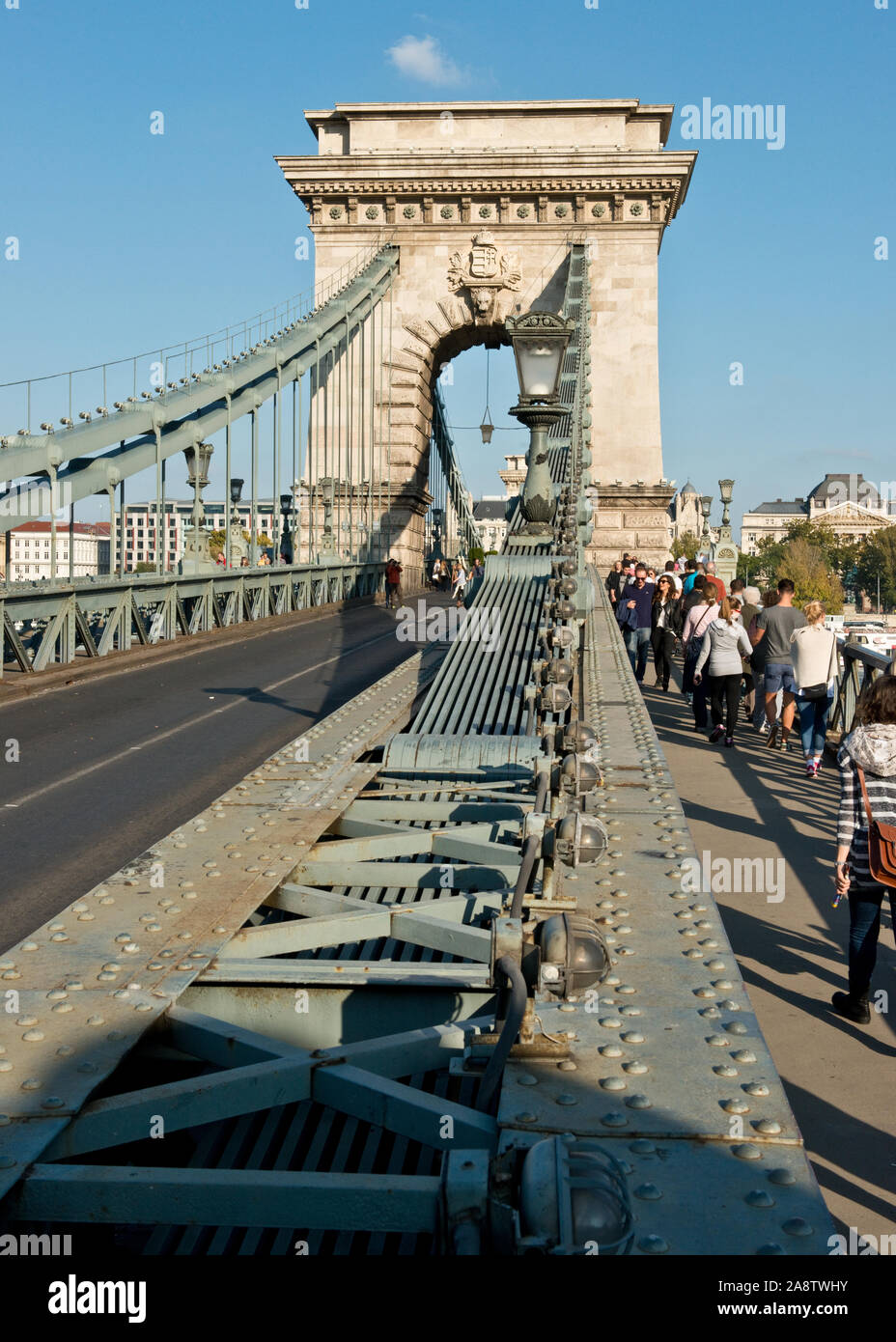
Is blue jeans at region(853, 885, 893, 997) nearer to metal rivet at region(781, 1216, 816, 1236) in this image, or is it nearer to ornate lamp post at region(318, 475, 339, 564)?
metal rivet at region(781, 1216, 816, 1236)

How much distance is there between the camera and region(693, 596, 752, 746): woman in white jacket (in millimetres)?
13000

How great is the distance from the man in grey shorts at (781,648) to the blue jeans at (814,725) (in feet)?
2.49

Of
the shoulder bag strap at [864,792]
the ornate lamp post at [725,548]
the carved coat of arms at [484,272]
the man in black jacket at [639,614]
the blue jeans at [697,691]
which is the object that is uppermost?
the carved coat of arms at [484,272]

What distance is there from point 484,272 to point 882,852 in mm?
32961

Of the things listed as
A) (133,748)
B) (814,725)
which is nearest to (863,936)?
(814,725)

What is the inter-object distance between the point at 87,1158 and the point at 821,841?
6939 millimetres

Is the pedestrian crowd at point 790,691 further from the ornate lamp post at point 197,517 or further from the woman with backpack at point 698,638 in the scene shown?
the ornate lamp post at point 197,517

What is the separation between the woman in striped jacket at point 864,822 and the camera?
5672 mm

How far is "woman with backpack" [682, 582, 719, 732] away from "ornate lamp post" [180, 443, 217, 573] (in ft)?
29.0

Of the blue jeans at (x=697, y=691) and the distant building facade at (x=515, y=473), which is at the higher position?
the distant building facade at (x=515, y=473)

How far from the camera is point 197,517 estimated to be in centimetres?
2111

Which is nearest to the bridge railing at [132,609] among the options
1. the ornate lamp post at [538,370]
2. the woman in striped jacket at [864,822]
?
the ornate lamp post at [538,370]

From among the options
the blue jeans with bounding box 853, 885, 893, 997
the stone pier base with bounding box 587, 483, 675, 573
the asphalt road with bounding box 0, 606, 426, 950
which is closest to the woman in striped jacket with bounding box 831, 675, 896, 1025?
the blue jeans with bounding box 853, 885, 893, 997
